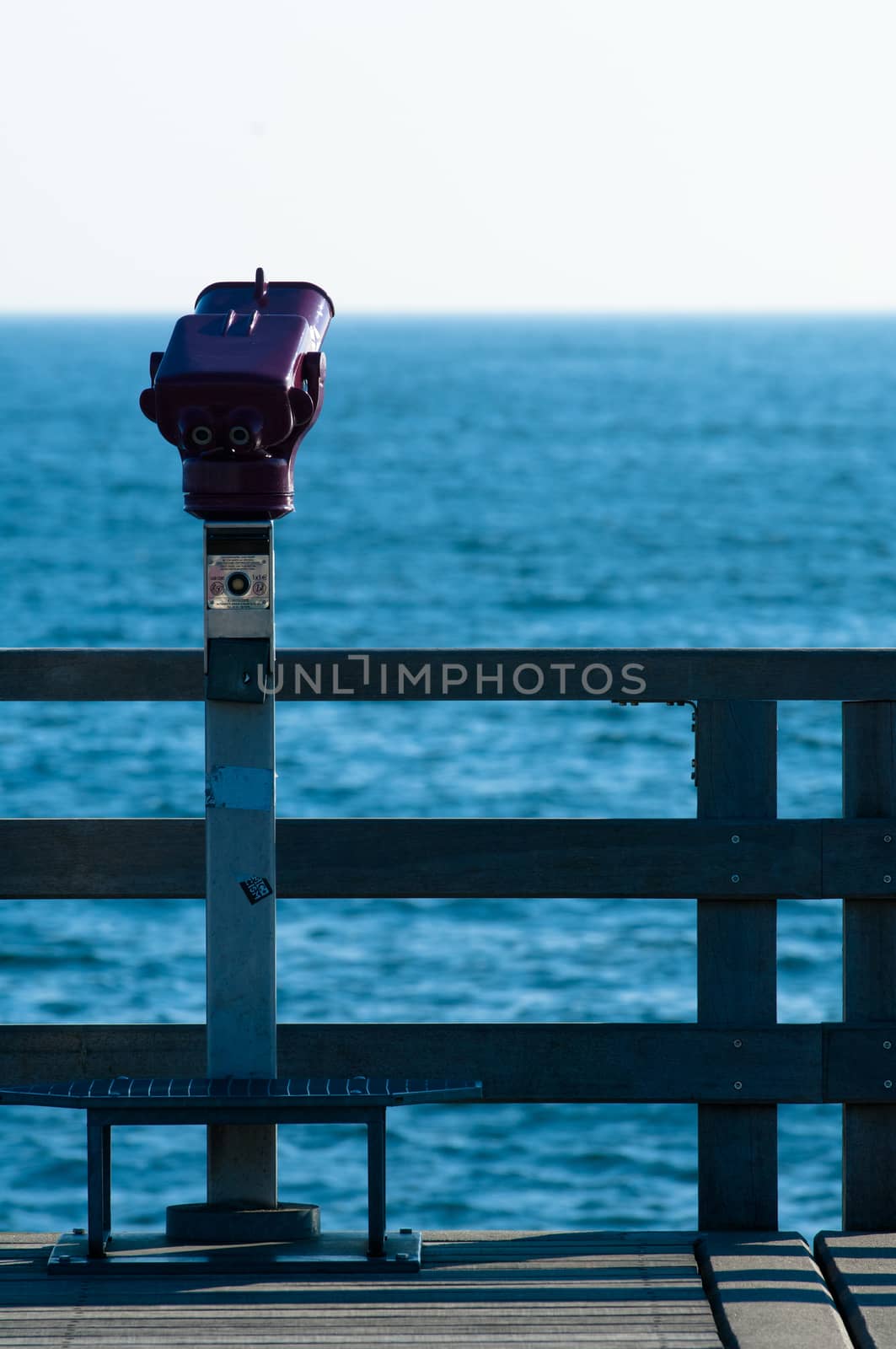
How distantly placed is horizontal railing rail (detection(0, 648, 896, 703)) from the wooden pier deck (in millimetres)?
1006

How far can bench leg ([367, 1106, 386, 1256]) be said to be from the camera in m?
3.31

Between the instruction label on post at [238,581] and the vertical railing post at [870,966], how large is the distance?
3.61 feet

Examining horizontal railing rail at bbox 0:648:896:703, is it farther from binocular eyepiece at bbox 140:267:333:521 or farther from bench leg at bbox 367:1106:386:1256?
bench leg at bbox 367:1106:386:1256

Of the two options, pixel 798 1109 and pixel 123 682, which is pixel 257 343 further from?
pixel 798 1109

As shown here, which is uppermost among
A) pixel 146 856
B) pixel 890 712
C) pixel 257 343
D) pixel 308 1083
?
pixel 257 343

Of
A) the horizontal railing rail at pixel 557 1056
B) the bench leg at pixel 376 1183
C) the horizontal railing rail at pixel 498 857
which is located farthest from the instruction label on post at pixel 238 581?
the bench leg at pixel 376 1183

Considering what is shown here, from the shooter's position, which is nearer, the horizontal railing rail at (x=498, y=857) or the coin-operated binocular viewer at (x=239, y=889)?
the coin-operated binocular viewer at (x=239, y=889)

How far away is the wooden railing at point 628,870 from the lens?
3475 mm

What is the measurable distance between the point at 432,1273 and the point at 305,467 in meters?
53.0

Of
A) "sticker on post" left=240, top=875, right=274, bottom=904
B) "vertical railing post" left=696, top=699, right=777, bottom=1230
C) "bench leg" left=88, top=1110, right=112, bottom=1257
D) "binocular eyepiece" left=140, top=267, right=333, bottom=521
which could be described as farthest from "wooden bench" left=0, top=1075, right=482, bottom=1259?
"binocular eyepiece" left=140, top=267, right=333, bottom=521

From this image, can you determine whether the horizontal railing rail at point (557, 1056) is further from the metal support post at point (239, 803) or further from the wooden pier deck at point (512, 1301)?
the wooden pier deck at point (512, 1301)

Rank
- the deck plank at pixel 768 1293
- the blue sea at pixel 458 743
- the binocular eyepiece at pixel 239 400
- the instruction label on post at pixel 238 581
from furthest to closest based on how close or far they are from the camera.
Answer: the blue sea at pixel 458 743 < the instruction label on post at pixel 238 581 < the binocular eyepiece at pixel 239 400 < the deck plank at pixel 768 1293

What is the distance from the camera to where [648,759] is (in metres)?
19.7

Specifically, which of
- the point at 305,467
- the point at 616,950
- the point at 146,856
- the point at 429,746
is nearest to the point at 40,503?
the point at 305,467
